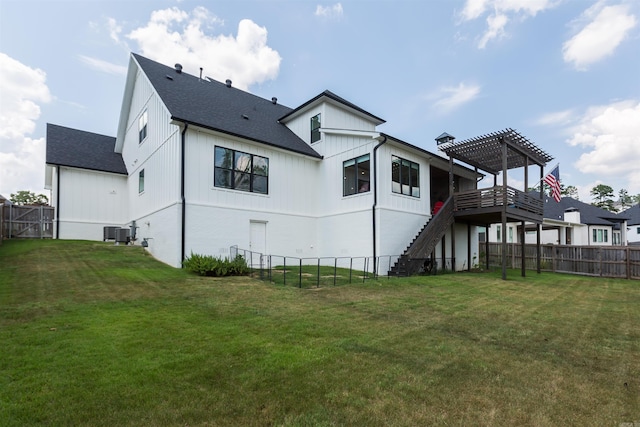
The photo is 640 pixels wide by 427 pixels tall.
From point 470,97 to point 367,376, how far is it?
19871mm

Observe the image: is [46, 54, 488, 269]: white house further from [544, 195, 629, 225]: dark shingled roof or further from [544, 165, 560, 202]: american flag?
[544, 195, 629, 225]: dark shingled roof

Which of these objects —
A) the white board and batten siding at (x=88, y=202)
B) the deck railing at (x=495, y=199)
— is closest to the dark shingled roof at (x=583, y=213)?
the deck railing at (x=495, y=199)

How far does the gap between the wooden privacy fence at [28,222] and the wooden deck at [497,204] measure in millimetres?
20407

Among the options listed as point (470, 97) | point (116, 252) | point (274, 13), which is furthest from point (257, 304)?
point (470, 97)

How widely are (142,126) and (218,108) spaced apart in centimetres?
428

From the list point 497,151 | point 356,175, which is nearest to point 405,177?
point 356,175

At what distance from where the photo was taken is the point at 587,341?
4906mm

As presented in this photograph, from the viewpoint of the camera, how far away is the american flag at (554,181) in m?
14.9

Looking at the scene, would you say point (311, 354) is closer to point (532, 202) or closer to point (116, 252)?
point (116, 252)

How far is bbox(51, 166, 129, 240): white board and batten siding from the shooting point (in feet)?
53.7

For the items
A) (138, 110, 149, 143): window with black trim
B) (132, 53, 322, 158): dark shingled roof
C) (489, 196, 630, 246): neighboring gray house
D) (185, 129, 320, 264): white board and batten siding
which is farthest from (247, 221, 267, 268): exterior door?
(489, 196, 630, 246): neighboring gray house

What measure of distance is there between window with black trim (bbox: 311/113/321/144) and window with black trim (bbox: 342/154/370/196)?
8.33ft

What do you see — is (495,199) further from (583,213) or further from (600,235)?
(600,235)

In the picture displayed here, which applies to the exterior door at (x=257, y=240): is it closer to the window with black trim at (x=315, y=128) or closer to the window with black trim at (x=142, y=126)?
the window with black trim at (x=315, y=128)
